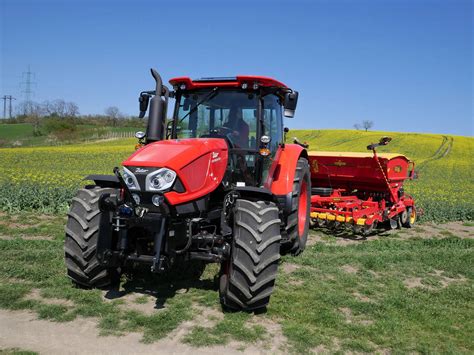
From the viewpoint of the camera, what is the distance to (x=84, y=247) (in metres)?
4.97

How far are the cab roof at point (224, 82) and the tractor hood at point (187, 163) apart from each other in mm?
985

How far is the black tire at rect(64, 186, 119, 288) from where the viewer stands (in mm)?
4984

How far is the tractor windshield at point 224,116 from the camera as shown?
5840mm

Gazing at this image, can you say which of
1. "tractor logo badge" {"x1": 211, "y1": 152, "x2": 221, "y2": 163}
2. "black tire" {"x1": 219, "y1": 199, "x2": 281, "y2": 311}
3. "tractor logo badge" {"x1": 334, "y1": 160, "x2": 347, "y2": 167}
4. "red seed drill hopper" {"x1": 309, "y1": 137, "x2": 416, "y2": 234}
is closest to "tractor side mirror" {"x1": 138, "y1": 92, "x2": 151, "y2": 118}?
"tractor logo badge" {"x1": 211, "y1": 152, "x2": 221, "y2": 163}

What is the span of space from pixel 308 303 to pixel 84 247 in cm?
252

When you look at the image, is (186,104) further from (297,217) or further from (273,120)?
(297,217)

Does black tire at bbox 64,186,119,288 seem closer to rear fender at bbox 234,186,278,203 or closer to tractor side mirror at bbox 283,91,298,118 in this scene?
rear fender at bbox 234,186,278,203

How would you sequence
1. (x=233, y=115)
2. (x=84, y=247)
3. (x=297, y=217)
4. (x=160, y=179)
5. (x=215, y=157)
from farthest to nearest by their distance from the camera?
1. (x=297, y=217)
2. (x=233, y=115)
3. (x=215, y=157)
4. (x=84, y=247)
5. (x=160, y=179)

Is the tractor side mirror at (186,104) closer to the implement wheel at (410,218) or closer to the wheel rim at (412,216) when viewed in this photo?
the implement wheel at (410,218)

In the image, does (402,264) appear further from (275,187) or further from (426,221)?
(426,221)

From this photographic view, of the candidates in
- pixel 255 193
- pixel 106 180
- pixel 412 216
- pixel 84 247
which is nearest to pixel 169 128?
pixel 106 180

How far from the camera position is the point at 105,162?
92.7 ft

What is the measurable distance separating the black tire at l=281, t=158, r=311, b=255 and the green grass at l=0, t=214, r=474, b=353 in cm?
32

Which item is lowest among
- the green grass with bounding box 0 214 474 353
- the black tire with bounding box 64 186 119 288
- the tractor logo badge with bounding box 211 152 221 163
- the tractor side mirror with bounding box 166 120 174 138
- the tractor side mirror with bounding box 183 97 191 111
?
the green grass with bounding box 0 214 474 353
